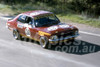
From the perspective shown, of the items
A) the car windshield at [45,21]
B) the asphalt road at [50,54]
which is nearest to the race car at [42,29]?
the car windshield at [45,21]

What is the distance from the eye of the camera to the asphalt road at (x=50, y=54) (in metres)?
8.29

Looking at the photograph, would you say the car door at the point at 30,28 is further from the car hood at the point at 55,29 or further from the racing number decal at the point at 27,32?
the car hood at the point at 55,29

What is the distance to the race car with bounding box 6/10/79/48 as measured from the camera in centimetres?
970

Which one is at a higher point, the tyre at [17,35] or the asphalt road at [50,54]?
the tyre at [17,35]

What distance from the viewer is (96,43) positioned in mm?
10719

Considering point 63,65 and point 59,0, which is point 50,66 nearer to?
point 63,65

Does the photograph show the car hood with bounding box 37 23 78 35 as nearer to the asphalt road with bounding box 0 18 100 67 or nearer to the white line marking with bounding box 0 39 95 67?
the asphalt road with bounding box 0 18 100 67

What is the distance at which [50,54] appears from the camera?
9383 millimetres

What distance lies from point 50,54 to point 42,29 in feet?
4.40

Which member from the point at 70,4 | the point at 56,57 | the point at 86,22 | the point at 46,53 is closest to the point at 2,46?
the point at 46,53

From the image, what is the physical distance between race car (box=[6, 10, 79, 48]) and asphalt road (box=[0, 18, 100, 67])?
1.44ft

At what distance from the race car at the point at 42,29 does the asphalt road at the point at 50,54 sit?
0.44 m

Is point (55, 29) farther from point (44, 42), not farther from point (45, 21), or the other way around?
point (45, 21)

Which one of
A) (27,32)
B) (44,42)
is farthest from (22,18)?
(44,42)
